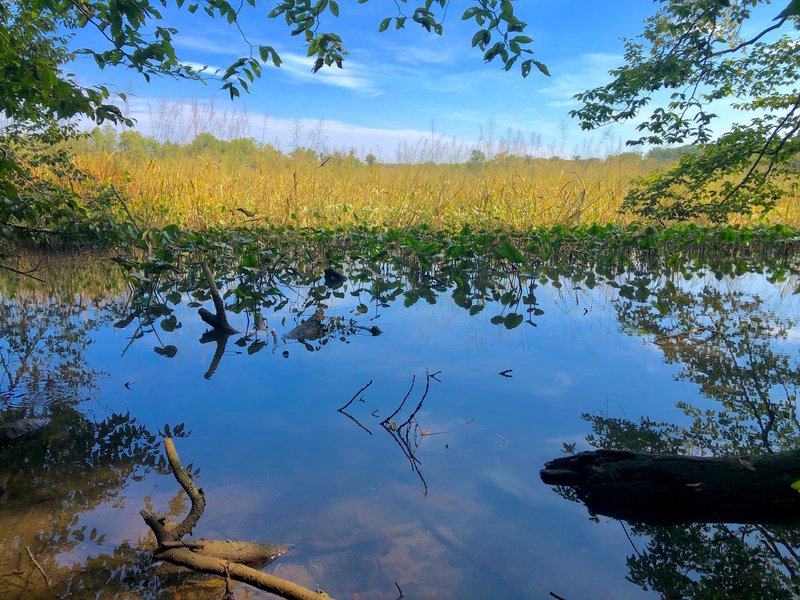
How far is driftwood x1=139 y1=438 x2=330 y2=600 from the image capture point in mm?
1168

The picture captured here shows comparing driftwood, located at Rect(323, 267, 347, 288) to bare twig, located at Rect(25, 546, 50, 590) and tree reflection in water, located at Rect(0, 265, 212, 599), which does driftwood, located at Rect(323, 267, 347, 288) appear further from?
bare twig, located at Rect(25, 546, 50, 590)

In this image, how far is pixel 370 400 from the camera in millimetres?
2525

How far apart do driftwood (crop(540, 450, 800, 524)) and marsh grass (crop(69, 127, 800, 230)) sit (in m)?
6.31

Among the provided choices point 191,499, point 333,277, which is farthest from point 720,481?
point 333,277

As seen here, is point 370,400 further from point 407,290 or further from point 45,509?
point 407,290

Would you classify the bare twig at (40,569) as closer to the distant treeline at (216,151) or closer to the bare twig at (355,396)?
the bare twig at (355,396)

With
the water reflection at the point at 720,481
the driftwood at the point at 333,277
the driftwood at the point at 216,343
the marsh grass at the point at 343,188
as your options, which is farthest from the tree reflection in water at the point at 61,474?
the marsh grass at the point at 343,188

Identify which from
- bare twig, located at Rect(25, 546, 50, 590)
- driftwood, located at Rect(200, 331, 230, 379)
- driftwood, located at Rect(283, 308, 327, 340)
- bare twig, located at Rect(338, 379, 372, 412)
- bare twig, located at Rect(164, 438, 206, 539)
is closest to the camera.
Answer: bare twig, located at Rect(25, 546, 50, 590)

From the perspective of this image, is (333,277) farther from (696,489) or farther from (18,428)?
(696,489)

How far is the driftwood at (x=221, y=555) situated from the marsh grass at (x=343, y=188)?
6.39 m

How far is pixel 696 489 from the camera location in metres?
1.67

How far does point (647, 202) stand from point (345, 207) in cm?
473

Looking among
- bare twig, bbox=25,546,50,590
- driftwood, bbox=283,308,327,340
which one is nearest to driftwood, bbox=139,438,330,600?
bare twig, bbox=25,546,50,590

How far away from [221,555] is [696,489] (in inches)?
53.8
